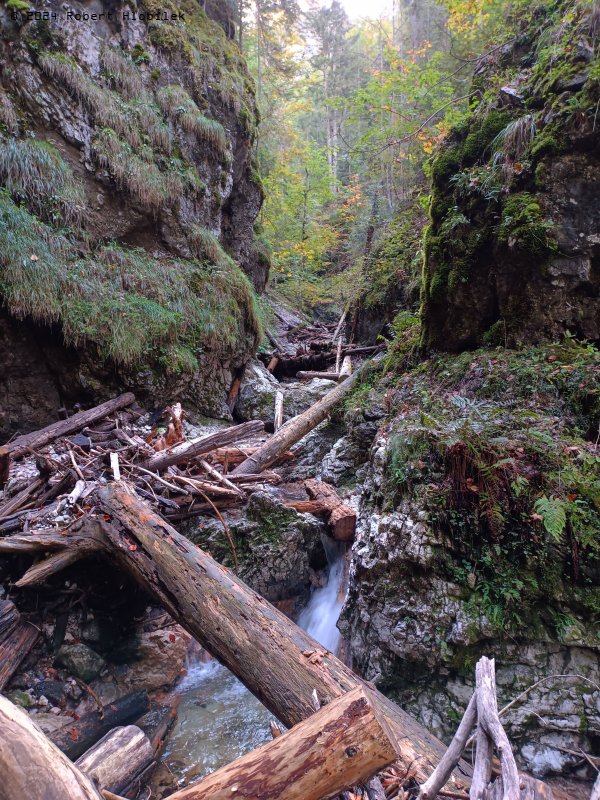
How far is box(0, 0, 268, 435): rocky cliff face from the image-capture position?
22.3ft

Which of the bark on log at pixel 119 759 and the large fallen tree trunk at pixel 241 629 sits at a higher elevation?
the large fallen tree trunk at pixel 241 629

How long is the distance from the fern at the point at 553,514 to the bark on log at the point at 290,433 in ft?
12.9

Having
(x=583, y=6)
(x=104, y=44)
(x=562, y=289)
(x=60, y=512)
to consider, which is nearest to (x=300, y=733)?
(x=60, y=512)

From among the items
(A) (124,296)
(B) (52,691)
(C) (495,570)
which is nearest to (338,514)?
(C) (495,570)

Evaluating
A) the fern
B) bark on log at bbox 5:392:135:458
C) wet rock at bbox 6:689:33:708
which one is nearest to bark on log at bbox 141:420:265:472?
bark on log at bbox 5:392:135:458

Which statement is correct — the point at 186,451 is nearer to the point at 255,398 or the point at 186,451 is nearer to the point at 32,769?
the point at 32,769

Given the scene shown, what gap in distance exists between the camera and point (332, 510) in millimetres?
5645

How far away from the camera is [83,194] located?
25.2 feet

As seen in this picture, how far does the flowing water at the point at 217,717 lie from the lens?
3.51 metres

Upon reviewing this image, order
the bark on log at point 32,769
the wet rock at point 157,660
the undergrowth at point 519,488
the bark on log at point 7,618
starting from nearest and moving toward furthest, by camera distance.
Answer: the bark on log at point 32,769 → the undergrowth at point 519,488 → the bark on log at point 7,618 → the wet rock at point 157,660

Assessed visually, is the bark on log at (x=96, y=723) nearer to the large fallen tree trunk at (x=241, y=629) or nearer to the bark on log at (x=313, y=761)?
the large fallen tree trunk at (x=241, y=629)

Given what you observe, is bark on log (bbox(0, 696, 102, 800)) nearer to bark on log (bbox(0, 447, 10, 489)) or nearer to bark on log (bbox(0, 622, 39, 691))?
bark on log (bbox(0, 622, 39, 691))

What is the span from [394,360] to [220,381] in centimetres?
373

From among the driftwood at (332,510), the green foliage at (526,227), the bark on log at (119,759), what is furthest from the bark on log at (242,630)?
the green foliage at (526,227)
